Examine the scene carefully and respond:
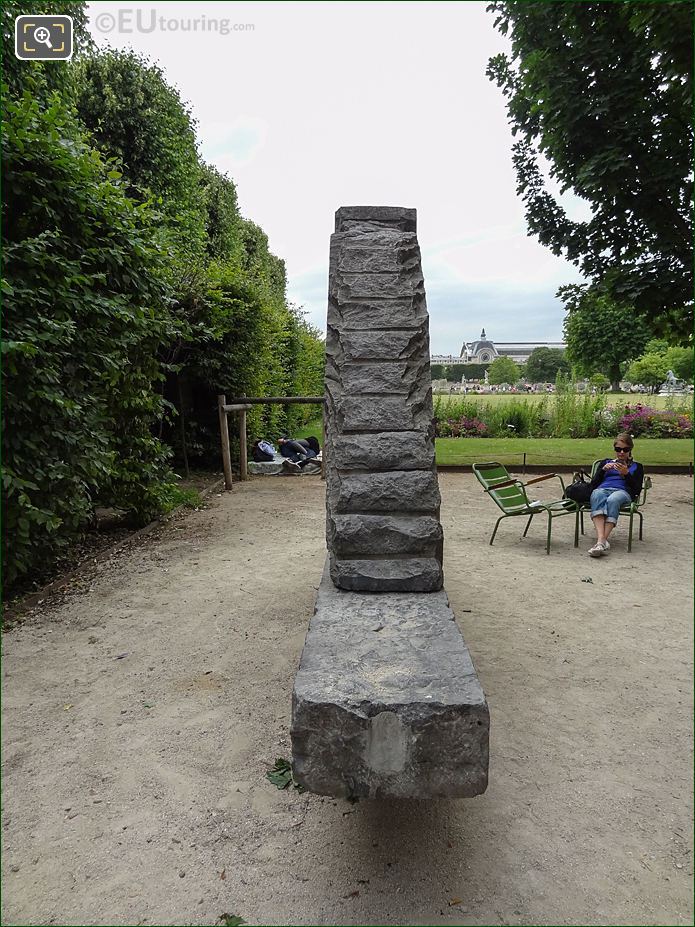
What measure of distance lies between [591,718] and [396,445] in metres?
1.54

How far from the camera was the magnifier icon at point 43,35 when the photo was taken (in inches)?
64.1

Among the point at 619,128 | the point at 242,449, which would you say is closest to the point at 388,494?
the point at 619,128

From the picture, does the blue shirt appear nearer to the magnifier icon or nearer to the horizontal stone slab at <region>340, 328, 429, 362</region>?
the horizontal stone slab at <region>340, 328, 429, 362</region>

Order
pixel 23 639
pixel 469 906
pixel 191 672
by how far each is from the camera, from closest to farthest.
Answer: pixel 469 906 → pixel 191 672 → pixel 23 639

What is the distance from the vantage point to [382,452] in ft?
9.14

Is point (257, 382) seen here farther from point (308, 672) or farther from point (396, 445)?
point (308, 672)

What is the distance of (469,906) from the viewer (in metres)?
1.73

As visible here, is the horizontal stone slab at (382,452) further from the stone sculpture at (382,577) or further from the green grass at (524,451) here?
the green grass at (524,451)

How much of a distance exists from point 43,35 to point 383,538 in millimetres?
2076

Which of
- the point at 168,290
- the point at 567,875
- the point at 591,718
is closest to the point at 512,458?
the point at 168,290

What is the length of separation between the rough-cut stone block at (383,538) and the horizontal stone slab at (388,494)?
3.0 inches

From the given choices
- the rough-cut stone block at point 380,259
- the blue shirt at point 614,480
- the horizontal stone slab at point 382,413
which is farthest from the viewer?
the rough-cut stone block at point 380,259

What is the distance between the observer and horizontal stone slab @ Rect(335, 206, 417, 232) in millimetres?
3553

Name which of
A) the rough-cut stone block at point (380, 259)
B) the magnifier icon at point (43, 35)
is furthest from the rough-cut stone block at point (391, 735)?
the rough-cut stone block at point (380, 259)
